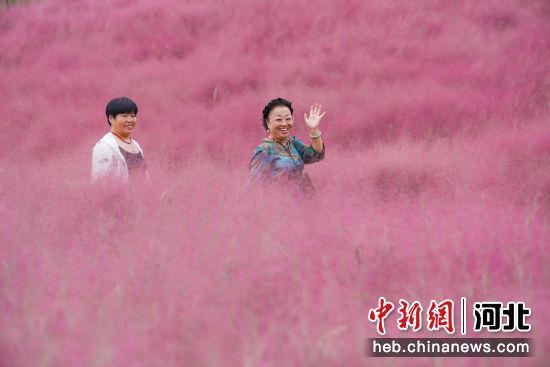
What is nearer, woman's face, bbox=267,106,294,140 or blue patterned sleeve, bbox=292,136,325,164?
woman's face, bbox=267,106,294,140

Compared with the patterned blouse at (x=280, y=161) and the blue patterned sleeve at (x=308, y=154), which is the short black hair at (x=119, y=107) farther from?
the blue patterned sleeve at (x=308, y=154)

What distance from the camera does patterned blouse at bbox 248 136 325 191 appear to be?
8.27ft

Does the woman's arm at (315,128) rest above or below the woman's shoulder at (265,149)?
above

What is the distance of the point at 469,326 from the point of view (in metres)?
1.29

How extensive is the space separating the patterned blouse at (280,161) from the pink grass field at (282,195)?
8.2 inches

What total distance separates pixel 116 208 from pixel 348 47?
4321 millimetres

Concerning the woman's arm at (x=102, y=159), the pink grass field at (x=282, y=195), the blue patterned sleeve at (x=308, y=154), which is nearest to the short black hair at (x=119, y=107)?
the woman's arm at (x=102, y=159)

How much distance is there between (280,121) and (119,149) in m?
0.87

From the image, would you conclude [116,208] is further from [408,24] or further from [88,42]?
[88,42]

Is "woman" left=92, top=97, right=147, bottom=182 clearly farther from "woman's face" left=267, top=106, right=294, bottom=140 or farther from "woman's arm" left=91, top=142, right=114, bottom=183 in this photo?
"woman's face" left=267, top=106, right=294, bottom=140

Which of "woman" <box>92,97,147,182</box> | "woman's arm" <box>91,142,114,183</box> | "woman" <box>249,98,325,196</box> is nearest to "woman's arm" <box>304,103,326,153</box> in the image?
"woman" <box>249,98,325,196</box>

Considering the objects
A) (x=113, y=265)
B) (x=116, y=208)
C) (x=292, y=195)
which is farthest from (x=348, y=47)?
(x=113, y=265)

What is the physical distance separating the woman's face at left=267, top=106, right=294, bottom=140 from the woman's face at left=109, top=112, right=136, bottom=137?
0.75 meters

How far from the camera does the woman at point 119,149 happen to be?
8.26 feet
